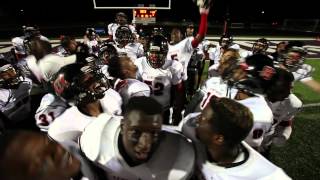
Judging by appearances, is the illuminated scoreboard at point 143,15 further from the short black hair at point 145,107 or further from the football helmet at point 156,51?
the short black hair at point 145,107

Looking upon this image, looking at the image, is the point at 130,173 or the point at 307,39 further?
the point at 307,39

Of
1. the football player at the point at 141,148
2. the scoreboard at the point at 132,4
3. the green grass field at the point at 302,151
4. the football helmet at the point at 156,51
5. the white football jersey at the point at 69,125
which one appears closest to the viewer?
the football player at the point at 141,148

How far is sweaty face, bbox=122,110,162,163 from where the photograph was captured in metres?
1.98

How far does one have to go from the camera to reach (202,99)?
3338 mm

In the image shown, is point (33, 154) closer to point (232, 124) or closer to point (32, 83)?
point (232, 124)

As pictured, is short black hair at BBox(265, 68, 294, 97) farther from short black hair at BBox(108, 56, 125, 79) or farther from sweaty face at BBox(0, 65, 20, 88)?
sweaty face at BBox(0, 65, 20, 88)

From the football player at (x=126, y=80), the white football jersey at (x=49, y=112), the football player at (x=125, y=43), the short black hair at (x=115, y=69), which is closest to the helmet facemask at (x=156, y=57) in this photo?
the football player at (x=126, y=80)

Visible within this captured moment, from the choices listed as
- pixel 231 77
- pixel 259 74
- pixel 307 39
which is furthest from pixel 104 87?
pixel 307 39

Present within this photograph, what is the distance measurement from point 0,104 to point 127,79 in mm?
1513

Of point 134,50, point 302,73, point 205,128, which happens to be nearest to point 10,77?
point 134,50

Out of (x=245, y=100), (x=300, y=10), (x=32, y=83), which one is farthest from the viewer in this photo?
(x=300, y=10)

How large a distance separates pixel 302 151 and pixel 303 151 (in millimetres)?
18

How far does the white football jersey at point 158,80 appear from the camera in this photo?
4117mm

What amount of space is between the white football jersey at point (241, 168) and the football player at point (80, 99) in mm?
871
